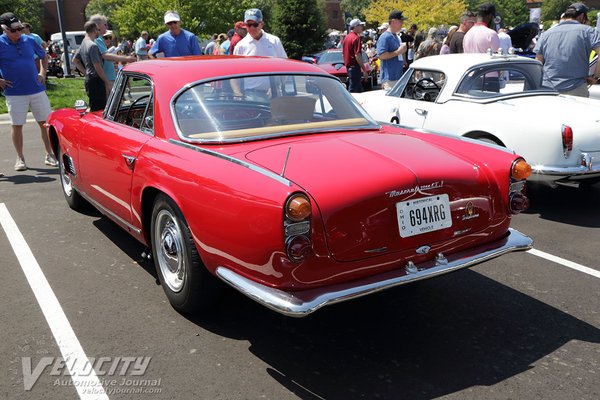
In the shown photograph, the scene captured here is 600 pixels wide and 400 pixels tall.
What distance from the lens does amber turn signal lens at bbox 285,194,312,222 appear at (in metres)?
2.77

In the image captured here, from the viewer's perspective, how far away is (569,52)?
7.16 m

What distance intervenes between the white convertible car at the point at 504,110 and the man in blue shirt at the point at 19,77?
4235mm

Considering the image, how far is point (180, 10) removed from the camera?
112 ft

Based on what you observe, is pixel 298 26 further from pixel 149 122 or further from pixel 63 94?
pixel 149 122

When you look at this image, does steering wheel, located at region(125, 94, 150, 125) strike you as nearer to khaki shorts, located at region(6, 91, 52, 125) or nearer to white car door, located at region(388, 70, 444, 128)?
white car door, located at region(388, 70, 444, 128)

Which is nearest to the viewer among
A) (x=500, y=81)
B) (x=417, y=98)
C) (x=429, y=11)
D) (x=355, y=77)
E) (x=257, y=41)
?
(x=500, y=81)

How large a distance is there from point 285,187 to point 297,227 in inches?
7.9

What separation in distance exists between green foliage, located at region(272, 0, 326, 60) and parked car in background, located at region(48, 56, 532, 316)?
1357 inches

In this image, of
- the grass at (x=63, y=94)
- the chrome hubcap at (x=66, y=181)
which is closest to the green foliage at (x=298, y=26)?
the grass at (x=63, y=94)

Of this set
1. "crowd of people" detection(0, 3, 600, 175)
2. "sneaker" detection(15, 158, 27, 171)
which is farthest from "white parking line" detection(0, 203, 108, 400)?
"crowd of people" detection(0, 3, 600, 175)

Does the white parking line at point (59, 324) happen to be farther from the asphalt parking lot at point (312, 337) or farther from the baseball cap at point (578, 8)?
the baseball cap at point (578, 8)

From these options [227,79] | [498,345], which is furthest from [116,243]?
[498,345]

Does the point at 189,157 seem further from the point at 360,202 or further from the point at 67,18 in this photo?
the point at 67,18

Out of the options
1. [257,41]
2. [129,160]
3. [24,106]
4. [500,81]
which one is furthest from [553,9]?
[129,160]
